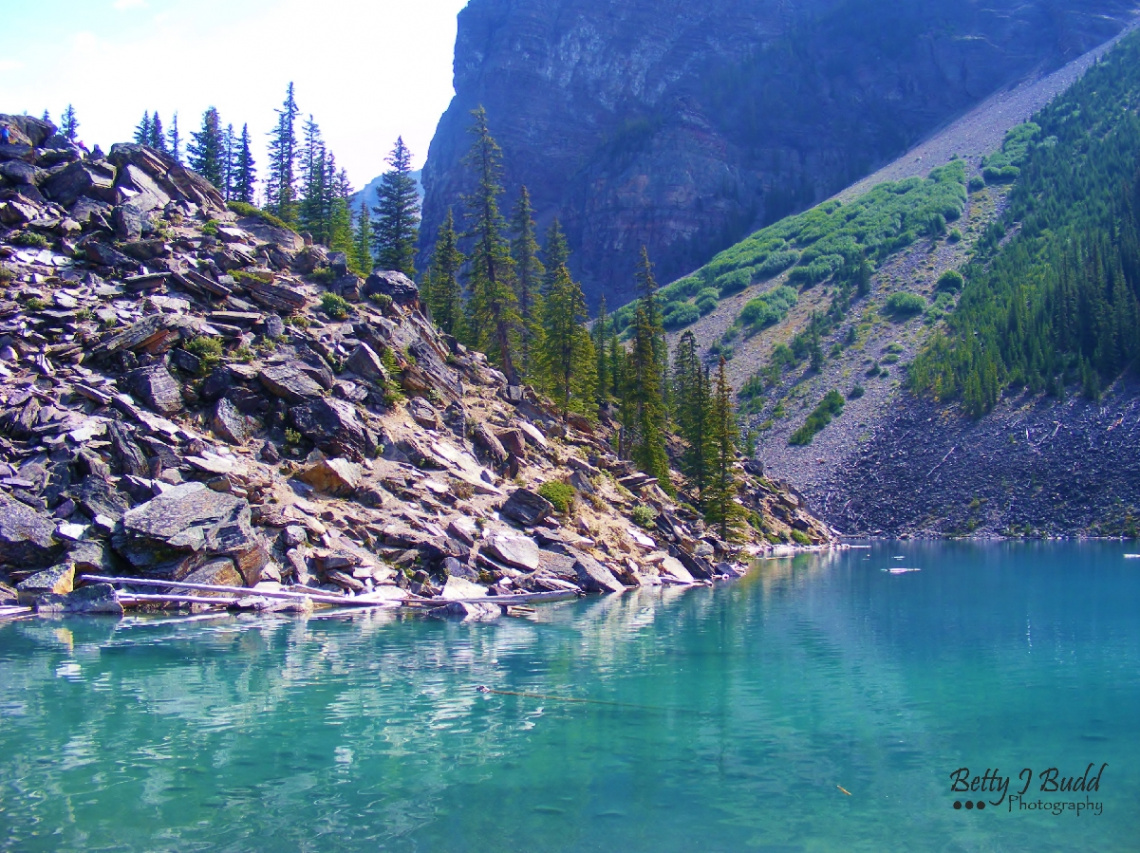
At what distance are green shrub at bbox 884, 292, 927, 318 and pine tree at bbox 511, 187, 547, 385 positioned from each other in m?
101

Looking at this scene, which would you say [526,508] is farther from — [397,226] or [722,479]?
[397,226]

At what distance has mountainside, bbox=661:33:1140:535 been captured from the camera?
4040 inches

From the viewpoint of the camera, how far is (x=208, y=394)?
39469 mm

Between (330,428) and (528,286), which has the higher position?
(528,286)

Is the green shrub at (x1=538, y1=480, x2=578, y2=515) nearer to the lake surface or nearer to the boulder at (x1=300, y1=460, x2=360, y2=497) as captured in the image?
the boulder at (x1=300, y1=460, x2=360, y2=497)

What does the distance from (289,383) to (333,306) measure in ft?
30.1

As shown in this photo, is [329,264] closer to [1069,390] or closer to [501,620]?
[501,620]

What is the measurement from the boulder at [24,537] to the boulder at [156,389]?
7.94 m

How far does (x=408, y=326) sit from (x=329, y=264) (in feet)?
23.1

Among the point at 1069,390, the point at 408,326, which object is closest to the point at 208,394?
the point at 408,326

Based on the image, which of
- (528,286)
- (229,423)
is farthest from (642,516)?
(528,286)

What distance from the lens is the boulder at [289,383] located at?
4075cm

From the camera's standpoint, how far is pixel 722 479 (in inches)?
2709

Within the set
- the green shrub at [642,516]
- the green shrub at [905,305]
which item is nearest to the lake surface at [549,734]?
the green shrub at [642,516]
